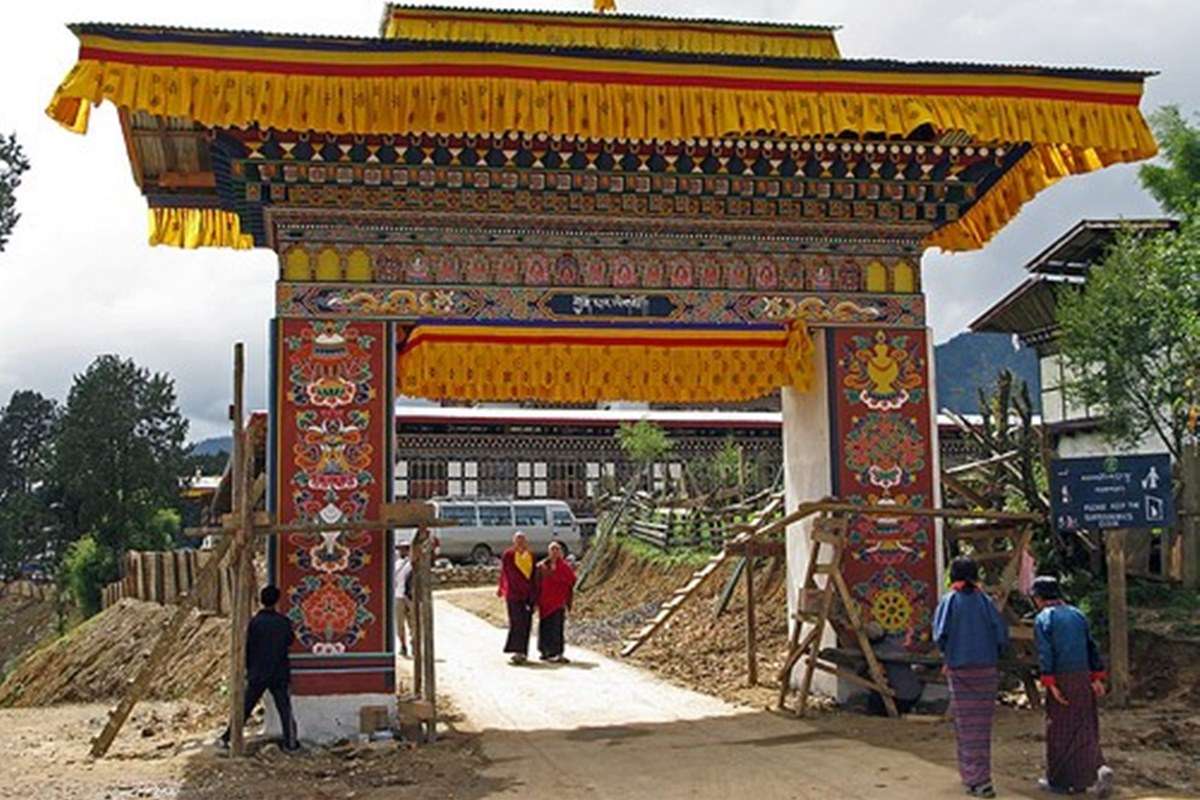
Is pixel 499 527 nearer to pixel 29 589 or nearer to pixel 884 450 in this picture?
pixel 29 589

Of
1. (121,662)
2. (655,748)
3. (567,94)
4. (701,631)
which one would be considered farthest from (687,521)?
(567,94)

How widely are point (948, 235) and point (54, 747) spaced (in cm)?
842

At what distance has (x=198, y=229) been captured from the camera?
11383 millimetres

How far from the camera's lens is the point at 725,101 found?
918 cm

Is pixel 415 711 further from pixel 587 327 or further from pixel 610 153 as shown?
pixel 610 153

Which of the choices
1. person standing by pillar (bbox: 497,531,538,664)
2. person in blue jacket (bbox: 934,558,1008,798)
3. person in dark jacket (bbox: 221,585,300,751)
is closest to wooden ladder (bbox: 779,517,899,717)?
person in blue jacket (bbox: 934,558,1008,798)

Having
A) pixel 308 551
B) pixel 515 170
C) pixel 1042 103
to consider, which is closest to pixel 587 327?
pixel 515 170

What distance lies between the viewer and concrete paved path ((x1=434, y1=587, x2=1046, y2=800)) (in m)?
7.12

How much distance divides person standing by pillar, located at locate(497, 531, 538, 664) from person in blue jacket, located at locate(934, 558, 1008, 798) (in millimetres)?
7617

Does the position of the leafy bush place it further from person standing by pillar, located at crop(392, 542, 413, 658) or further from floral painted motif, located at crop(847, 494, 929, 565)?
floral painted motif, located at crop(847, 494, 929, 565)

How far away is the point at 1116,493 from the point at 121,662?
13229 mm

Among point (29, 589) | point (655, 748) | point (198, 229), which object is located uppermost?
point (198, 229)

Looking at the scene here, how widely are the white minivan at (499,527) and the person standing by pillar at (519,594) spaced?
14.9 metres

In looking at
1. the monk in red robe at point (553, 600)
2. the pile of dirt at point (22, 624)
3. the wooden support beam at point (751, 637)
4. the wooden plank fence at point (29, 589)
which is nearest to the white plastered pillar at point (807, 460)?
the wooden support beam at point (751, 637)
